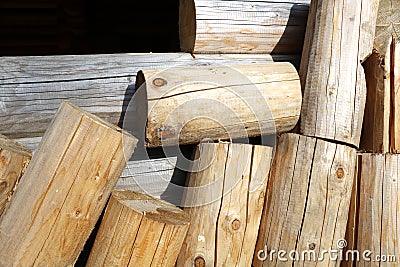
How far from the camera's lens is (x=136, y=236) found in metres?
2.57

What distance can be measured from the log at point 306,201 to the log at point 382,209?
0.15 metres

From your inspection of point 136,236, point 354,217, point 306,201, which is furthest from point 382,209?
point 136,236

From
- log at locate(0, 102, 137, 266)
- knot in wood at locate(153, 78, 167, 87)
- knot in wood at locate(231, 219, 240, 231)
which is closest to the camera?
log at locate(0, 102, 137, 266)

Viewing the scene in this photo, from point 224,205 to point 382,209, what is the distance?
32.3 inches

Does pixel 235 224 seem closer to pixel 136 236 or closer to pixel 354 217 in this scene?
pixel 136 236

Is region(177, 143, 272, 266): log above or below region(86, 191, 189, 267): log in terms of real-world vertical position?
above

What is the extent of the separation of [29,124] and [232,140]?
39.6 inches

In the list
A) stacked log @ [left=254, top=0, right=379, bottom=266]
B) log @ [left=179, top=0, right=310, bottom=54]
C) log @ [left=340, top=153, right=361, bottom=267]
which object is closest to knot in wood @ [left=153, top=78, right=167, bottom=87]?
log @ [left=179, top=0, right=310, bottom=54]

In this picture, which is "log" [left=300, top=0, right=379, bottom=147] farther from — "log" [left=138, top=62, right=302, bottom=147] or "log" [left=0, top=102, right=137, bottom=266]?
"log" [left=0, top=102, right=137, bottom=266]

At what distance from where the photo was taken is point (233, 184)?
9.44 ft

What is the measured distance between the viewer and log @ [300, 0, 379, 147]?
3.04 m

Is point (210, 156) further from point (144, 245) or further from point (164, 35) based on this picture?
point (164, 35)

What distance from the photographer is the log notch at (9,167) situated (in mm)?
2506

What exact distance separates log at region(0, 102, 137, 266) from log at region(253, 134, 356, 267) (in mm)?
899
